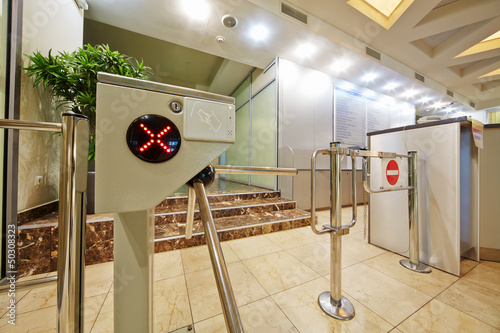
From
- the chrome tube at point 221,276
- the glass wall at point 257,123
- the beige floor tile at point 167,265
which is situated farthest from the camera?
the glass wall at point 257,123

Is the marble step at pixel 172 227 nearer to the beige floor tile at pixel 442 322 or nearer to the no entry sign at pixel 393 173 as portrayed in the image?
the no entry sign at pixel 393 173

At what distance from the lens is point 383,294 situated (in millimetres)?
1216

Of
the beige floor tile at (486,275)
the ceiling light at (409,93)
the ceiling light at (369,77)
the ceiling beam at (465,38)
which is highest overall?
the ceiling beam at (465,38)

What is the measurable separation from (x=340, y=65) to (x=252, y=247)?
3.85 meters

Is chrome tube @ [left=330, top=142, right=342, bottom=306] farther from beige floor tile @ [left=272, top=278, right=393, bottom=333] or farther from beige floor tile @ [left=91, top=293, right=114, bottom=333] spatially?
beige floor tile @ [left=91, top=293, right=114, bottom=333]

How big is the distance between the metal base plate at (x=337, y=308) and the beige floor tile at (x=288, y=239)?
76cm

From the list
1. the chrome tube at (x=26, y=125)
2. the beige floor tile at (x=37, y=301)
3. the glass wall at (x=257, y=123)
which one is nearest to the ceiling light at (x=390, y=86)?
the glass wall at (x=257, y=123)

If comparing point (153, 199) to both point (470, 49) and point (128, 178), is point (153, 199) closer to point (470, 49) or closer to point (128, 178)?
point (128, 178)

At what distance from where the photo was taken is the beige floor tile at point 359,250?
5.74 feet

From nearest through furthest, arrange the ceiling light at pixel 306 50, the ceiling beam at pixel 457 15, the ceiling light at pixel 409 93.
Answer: the ceiling beam at pixel 457 15 < the ceiling light at pixel 306 50 < the ceiling light at pixel 409 93

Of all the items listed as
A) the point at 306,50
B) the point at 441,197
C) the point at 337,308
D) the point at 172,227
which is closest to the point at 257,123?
the point at 306,50

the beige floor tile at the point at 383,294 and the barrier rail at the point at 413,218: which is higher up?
the barrier rail at the point at 413,218

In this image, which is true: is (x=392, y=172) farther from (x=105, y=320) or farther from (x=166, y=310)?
(x=105, y=320)

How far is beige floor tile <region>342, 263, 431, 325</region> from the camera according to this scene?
1070 millimetres
